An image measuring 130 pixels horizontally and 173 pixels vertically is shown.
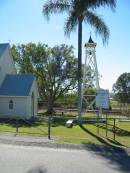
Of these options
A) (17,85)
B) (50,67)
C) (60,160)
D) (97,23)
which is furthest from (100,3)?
(50,67)

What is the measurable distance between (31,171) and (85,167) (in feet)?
Answer: 5.73

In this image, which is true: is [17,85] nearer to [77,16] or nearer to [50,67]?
[77,16]

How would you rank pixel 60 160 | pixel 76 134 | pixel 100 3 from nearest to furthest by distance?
pixel 60 160, pixel 76 134, pixel 100 3

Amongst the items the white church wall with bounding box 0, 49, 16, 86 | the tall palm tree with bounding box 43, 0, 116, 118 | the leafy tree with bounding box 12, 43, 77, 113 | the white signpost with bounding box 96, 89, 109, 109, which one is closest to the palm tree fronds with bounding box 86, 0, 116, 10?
the tall palm tree with bounding box 43, 0, 116, 118

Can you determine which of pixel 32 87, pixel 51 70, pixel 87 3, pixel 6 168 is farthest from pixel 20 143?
pixel 51 70

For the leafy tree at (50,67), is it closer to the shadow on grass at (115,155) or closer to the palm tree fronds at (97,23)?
the palm tree fronds at (97,23)

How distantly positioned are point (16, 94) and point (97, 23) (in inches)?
440

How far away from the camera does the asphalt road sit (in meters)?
10.6

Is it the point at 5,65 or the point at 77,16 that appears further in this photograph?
the point at 5,65

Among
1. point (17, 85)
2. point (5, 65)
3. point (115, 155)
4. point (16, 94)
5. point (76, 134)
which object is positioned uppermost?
point (5, 65)

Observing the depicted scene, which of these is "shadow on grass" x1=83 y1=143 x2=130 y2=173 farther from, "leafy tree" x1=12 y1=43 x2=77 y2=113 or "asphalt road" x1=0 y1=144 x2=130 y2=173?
"leafy tree" x1=12 y1=43 x2=77 y2=113

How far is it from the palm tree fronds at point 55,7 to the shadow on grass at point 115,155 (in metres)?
17.4

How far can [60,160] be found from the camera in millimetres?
12086

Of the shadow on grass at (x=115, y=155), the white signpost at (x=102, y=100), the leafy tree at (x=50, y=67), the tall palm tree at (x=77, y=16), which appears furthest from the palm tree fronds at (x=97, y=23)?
the leafy tree at (x=50, y=67)
